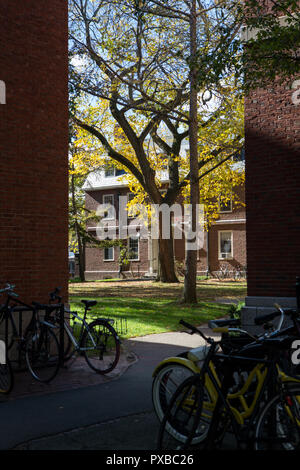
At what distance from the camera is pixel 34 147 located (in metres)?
9.06

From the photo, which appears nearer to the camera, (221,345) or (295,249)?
(221,345)

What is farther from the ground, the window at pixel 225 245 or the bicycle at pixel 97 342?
the window at pixel 225 245

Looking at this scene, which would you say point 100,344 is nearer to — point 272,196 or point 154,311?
point 272,196

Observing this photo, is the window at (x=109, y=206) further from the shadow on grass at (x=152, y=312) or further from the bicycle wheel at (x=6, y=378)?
the bicycle wheel at (x=6, y=378)

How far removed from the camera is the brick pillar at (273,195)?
9.12m

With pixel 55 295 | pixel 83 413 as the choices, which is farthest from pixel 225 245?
pixel 83 413

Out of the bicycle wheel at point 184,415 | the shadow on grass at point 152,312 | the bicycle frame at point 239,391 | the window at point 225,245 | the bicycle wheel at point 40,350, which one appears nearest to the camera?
the bicycle frame at point 239,391

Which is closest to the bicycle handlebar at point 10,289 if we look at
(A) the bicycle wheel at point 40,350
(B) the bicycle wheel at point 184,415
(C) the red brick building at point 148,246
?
(A) the bicycle wheel at point 40,350

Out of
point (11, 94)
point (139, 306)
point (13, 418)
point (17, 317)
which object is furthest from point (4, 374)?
point (139, 306)

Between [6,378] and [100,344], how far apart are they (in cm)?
157

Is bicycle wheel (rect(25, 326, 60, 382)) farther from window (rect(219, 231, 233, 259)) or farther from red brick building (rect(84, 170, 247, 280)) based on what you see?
window (rect(219, 231, 233, 259))

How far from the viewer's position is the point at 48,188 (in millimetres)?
9227

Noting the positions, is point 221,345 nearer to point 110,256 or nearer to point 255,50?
point 255,50

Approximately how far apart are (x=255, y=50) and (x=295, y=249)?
3359 millimetres
